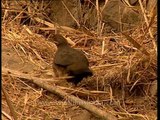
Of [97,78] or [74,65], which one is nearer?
[74,65]

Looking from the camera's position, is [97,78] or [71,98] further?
[97,78]

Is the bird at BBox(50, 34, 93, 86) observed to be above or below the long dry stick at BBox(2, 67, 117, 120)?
above

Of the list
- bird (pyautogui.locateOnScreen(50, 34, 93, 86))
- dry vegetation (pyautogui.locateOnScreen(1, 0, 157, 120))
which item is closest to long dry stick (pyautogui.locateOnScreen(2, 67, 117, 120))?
dry vegetation (pyautogui.locateOnScreen(1, 0, 157, 120))

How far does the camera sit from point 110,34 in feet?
16.5

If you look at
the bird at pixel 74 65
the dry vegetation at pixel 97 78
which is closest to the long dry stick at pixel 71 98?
the dry vegetation at pixel 97 78

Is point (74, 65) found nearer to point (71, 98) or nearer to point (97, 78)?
point (71, 98)

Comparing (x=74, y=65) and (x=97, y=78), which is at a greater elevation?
(x=74, y=65)

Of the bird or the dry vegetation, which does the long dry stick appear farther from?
the bird

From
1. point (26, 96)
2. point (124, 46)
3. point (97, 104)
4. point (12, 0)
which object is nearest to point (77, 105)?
point (97, 104)

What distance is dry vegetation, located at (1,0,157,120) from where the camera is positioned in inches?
142

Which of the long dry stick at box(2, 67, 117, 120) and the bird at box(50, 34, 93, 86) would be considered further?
the bird at box(50, 34, 93, 86)

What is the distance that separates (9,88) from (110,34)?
153cm

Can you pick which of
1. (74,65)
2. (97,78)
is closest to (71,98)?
(74,65)

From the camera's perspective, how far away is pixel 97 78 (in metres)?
3.94
